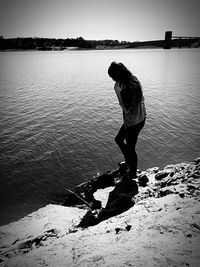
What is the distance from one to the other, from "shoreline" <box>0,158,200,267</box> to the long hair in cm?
231

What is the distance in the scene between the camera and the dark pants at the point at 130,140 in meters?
5.24

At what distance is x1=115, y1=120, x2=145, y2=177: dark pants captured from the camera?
17.2ft

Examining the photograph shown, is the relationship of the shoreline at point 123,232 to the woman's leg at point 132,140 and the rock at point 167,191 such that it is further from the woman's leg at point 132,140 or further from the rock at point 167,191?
the woman's leg at point 132,140

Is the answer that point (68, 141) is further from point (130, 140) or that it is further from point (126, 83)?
point (126, 83)

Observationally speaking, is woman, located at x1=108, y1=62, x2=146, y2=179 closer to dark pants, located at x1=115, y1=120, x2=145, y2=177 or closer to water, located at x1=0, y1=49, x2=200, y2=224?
dark pants, located at x1=115, y1=120, x2=145, y2=177

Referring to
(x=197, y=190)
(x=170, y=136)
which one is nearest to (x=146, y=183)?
(x=197, y=190)

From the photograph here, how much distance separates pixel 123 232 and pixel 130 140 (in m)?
2.56

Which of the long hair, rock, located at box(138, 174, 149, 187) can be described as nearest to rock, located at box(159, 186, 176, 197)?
rock, located at box(138, 174, 149, 187)

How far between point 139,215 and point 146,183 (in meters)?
2.08

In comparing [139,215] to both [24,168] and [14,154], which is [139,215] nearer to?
[24,168]

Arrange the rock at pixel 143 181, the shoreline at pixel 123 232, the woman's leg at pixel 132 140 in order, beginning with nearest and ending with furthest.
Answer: the shoreline at pixel 123 232, the woman's leg at pixel 132 140, the rock at pixel 143 181

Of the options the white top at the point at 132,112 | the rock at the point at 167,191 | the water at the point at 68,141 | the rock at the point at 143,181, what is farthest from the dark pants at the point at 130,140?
the water at the point at 68,141

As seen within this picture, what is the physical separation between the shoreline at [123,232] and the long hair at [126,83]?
2307 millimetres

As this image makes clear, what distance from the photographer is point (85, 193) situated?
6727 mm
